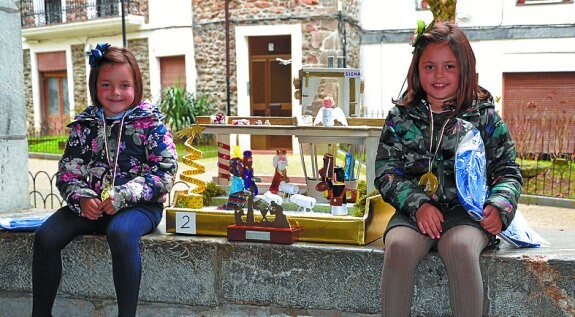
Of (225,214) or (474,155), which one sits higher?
(474,155)

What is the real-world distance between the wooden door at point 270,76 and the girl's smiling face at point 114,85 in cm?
912

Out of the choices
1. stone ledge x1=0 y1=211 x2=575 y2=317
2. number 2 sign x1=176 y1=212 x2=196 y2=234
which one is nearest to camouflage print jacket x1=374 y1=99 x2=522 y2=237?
stone ledge x1=0 y1=211 x2=575 y2=317

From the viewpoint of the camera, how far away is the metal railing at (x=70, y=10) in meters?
14.0

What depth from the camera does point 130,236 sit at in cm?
236

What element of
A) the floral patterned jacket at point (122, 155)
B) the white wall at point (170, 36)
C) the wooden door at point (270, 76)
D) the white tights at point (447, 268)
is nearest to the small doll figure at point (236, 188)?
the floral patterned jacket at point (122, 155)

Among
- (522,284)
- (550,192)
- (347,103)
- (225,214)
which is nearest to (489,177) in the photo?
(522,284)

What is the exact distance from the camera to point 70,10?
49.5 feet

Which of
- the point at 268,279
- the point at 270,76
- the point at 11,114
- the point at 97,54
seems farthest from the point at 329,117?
the point at 270,76

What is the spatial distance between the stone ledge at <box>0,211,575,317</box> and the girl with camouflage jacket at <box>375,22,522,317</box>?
0.60 feet

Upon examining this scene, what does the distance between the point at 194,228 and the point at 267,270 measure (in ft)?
1.24

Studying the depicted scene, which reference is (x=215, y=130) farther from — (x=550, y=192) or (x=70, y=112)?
(x=70, y=112)

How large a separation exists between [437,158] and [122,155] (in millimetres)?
1317

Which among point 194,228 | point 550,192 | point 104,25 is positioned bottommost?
point 550,192

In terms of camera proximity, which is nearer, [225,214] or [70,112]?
[225,214]
